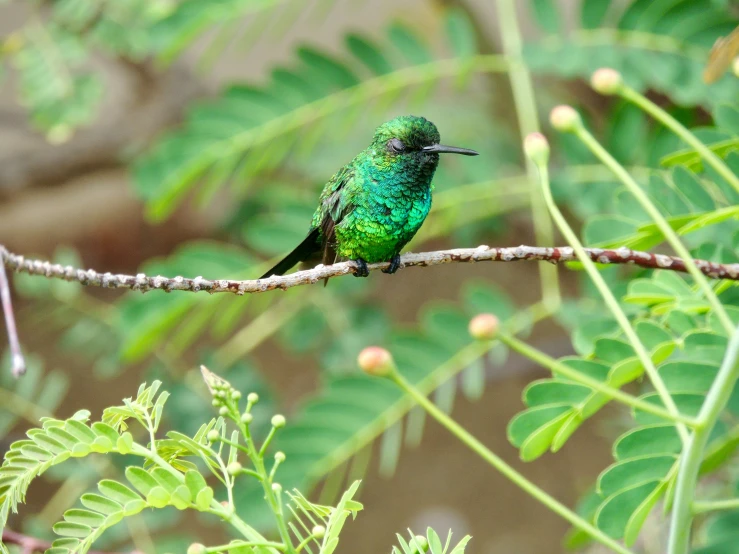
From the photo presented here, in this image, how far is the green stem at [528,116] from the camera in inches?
93.9

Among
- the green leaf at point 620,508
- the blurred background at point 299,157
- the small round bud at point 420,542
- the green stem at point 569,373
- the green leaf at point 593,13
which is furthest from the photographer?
the green leaf at point 593,13

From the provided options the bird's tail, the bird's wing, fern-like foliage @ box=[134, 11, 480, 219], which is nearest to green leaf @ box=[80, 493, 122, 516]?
the bird's tail

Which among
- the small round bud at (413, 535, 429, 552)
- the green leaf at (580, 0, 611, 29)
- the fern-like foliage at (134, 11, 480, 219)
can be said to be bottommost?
the small round bud at (413, 535, 429, 552)

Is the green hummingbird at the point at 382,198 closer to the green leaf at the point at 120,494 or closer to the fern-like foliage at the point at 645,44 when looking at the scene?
the green leaf at the point at 120,494

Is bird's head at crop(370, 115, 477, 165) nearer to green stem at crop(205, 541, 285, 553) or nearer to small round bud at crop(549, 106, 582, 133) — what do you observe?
small round bud at crop(549, 106, 582, 133)

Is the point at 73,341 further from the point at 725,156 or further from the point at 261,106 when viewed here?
the point at 725,156

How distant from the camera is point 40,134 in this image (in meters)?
4.17

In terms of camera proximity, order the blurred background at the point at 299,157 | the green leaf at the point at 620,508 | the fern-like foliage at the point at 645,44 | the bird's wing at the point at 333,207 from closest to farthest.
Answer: the green leaf at the point at 620,508 < the bird's wing at the point at 333,207 < the fern-like foliage at the point at 645,44 < the blurred background at the point at 299,157

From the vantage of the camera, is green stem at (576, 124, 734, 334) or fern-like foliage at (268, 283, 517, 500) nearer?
green stem at (576, 124, 734, 334)

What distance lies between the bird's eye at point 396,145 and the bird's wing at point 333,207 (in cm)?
12

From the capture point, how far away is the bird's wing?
1669 millimetres

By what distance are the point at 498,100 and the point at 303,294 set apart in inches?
49.4

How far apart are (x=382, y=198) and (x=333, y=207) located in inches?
4.7

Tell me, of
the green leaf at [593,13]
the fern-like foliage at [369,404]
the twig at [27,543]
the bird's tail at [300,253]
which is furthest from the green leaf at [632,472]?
the green leaf at [593,13]
